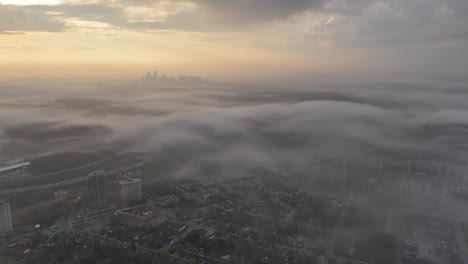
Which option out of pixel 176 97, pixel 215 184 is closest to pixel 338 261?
pixel 215 184

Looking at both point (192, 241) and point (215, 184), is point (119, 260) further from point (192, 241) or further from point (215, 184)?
point (215, 184)

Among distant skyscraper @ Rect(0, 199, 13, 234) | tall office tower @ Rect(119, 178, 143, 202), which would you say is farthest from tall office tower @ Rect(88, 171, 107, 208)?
distant skyscraper @ Rect(0, 199, 13, 234)

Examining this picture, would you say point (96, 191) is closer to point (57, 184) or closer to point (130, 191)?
point (130, 191)

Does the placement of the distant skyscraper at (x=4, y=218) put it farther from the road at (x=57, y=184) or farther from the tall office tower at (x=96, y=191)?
the road at (x=57, y=184)

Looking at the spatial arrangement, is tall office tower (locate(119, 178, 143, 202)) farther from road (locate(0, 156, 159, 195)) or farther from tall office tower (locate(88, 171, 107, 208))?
road (locate(0, 156, 159, 195))

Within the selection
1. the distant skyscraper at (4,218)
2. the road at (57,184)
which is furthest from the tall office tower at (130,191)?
the distant skyscraper at (4,218)

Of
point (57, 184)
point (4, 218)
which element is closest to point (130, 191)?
point (57, 184)

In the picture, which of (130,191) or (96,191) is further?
(130,191)

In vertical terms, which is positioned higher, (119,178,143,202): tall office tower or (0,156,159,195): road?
(119,178,143,202): tall office tower
